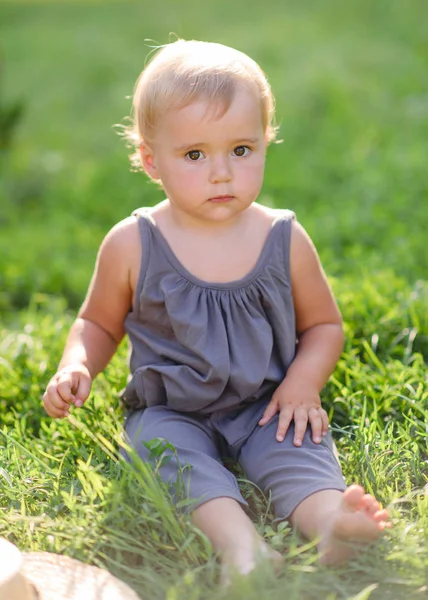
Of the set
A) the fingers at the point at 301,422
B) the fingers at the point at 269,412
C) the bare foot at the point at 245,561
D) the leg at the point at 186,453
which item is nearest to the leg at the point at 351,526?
the bare foot at the point at 245,561

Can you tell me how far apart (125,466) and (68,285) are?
2.36 metres

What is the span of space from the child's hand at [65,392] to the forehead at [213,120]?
719 mm

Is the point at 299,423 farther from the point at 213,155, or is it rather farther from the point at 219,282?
the point at 213,155

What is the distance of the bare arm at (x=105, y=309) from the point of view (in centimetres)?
261

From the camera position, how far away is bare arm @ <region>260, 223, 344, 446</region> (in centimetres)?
249

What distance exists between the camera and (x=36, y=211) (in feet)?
18.9

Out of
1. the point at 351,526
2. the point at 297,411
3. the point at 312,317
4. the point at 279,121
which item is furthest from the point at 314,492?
the point at 279,121

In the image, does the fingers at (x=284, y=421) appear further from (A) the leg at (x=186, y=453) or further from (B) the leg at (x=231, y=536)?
(B) the leg at (x=231, y=536)

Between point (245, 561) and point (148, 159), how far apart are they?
4.03 ft

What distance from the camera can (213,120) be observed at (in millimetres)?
2385

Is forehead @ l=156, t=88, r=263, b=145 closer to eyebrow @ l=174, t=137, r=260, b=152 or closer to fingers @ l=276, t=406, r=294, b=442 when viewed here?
eyebrow @ l=174, t=137, r=260, b=152

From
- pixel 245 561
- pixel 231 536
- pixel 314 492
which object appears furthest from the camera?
pixel 314 492

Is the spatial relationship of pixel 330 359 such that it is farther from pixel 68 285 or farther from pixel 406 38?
pixel 406 38

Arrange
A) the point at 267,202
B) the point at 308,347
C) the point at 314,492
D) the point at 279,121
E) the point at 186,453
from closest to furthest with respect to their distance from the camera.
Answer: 1. the point at 314,492
2. the point at 186,453
3. the point at 308,347
4. the point at 267,202
5. the point at 279,121
